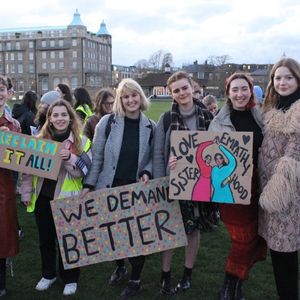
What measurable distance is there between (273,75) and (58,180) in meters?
2.42

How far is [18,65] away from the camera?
123500 mm

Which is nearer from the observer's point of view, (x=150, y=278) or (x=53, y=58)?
(x=150, y=278)

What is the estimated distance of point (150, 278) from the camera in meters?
5.32

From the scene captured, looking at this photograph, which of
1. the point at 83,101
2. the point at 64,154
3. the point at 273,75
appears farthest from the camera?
the point at 83,101

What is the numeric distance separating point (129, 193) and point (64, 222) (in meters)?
0.74

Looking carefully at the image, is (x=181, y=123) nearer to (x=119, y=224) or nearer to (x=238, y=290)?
(x=119, y=224)

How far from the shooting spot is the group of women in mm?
3938

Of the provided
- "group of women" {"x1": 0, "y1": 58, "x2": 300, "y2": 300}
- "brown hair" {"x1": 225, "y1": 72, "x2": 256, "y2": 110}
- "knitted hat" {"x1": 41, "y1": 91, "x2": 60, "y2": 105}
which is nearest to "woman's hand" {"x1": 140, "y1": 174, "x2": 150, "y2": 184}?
"group of women" {"x1": 0, "y1": 58, "x2": 300, "y2": 300}

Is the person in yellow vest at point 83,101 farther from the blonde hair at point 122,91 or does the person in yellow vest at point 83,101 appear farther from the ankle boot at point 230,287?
the ankle boot at point 230,287

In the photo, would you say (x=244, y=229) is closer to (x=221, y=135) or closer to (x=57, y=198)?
(x=221, y=135)

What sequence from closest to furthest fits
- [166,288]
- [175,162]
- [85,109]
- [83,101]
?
[175,162] → [166,288] → [85,109] → [83,101]

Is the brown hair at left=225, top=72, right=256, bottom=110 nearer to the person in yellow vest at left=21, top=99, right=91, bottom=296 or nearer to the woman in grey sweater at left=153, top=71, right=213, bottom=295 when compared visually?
the woman in grey sweater at left=153, top=71, right=213, bottom=295

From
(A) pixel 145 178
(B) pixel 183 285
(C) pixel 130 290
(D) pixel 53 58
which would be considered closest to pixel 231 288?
(B) pixel 183 285

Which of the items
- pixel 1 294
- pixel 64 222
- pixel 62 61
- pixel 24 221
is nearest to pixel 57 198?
pixel 64 222
